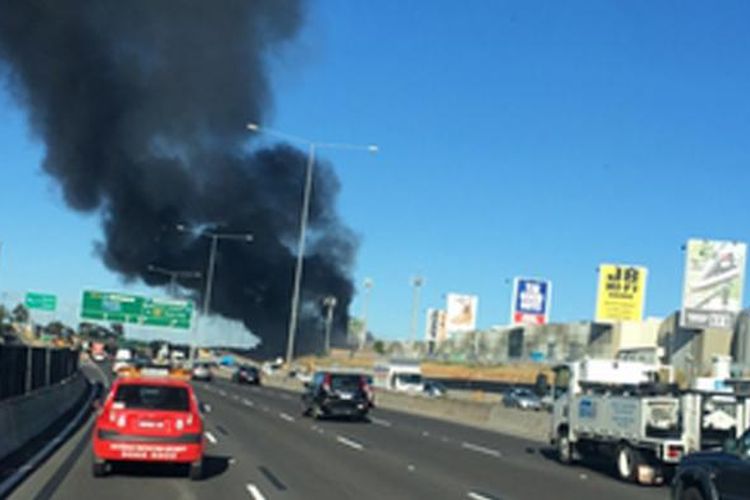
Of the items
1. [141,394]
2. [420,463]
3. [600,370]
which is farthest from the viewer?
[600,370]

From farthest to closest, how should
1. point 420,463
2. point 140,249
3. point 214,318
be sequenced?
point 214,318 < point 140,249 < point 420,463

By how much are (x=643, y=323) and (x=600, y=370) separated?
2163 inches

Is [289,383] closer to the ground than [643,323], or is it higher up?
closer to the ground

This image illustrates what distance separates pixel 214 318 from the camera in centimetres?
12194

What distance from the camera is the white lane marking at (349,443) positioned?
80.7ft

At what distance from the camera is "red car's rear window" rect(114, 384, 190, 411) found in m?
15.5

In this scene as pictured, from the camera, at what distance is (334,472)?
1805cm

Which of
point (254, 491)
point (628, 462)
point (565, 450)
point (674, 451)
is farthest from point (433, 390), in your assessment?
point (254, 491)

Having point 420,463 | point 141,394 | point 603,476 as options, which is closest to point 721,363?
point 603,476

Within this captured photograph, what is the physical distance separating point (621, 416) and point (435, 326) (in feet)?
350

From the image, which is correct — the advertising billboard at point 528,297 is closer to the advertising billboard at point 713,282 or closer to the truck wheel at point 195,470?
the advertising billboard at point 713,282

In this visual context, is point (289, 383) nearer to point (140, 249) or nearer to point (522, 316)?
point (522, 316)

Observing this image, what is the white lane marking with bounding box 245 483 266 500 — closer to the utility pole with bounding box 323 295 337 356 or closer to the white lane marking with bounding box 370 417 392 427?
the white lane marking with bounding box 370 417 392 427

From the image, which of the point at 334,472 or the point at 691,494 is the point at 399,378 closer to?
the point at 334,472
